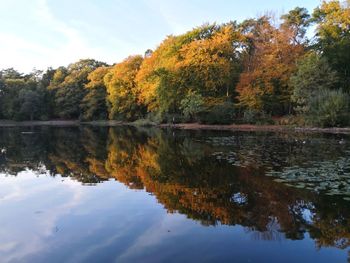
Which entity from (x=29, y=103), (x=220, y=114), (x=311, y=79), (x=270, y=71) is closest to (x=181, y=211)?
(x=311, y=79)

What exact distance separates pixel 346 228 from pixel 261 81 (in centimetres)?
3470

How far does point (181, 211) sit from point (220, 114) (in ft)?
113

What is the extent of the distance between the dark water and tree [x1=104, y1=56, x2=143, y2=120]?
4339 centimetres

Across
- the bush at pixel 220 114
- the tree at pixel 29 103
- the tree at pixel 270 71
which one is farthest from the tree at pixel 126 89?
the tree at pixel 270 71

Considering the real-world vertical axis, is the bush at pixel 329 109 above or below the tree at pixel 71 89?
below

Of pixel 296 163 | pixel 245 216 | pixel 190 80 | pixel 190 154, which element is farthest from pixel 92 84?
pixel 245 216

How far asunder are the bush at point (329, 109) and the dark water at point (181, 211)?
54.6ft

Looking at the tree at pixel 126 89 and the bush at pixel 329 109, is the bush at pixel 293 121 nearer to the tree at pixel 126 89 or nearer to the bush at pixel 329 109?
the bush at pixel 329 109

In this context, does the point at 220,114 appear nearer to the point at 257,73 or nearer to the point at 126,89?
the point at 257,73

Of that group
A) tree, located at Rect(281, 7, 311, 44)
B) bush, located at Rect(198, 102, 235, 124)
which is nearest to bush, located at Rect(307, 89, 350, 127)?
bush, located at Rect(198, 102, 235, 124)

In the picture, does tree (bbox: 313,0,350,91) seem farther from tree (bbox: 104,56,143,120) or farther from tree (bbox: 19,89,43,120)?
tree (bbox: 19,89,43,120)

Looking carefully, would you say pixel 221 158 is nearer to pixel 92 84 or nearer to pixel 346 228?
pixel 346 228

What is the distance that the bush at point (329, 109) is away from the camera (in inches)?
1233

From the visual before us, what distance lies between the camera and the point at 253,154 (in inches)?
700
